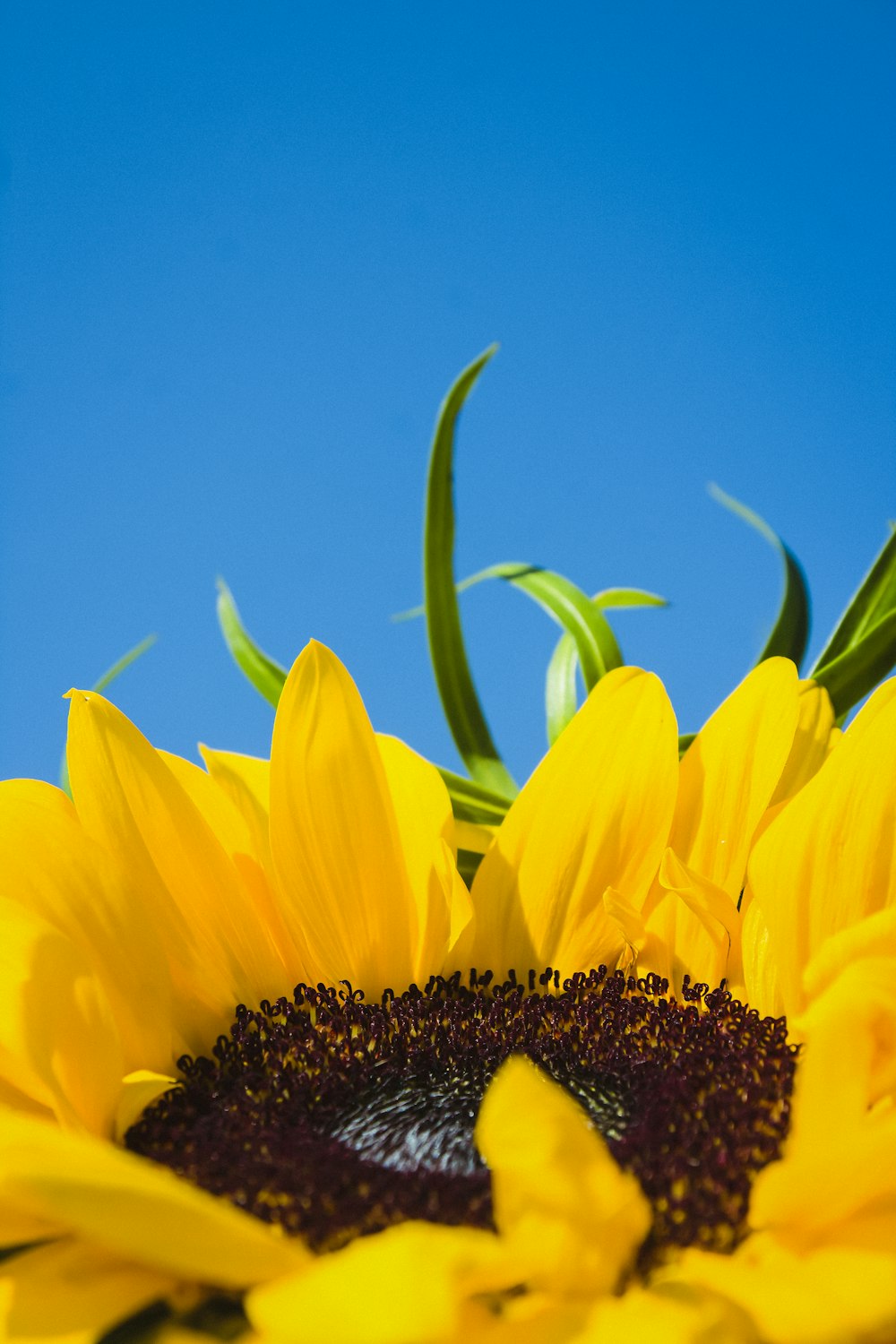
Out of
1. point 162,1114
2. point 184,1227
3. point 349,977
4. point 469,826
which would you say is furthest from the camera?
point 469,826

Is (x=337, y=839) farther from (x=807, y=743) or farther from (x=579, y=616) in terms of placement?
(x=579, y=616)

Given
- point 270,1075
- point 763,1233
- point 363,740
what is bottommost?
point 763,1233

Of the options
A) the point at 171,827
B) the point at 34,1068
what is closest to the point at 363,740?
the point at 171,827

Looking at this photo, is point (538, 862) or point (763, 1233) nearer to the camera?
point (763, 1233)

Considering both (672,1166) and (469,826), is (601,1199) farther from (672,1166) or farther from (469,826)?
(469,826)

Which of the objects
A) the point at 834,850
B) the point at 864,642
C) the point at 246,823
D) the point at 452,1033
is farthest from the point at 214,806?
the point at 864,642

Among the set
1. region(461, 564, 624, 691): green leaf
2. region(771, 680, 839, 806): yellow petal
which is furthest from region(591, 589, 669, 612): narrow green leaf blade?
region(771, 680, 839, 806): yellow petal

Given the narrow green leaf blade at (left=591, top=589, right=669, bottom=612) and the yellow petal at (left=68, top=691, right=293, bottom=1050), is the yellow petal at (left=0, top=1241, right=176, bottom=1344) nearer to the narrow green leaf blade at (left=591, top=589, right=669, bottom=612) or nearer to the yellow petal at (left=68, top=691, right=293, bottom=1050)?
the yellow petal at (left=68, top=691, right=293, bottom=1050)
